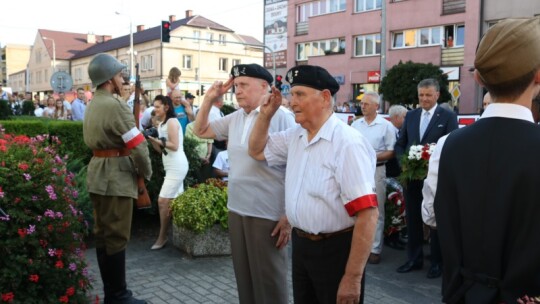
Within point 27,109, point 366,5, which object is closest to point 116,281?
point 27,109

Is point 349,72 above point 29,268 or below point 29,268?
above

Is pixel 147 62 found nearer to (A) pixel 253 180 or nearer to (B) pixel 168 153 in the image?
(B) pixel 168 153

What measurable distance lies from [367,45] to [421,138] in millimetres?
32198

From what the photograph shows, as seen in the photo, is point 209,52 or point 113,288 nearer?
point 113,288

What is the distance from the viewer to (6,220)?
3389 millimetres

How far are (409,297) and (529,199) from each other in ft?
11.9

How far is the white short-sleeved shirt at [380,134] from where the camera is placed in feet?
20.1

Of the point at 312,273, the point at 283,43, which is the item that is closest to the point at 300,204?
the point at 312,273

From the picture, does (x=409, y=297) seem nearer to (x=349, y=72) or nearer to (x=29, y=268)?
(x=29, y=268)

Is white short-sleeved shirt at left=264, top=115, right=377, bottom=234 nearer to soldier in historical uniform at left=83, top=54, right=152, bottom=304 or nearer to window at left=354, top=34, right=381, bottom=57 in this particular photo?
soldier in historical uniform at left=83, top=54, right=152, bottom=304

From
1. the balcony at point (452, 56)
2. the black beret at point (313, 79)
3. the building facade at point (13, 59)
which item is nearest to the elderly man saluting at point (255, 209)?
the black beret at point (313, 79)

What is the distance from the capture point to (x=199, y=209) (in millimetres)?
6074

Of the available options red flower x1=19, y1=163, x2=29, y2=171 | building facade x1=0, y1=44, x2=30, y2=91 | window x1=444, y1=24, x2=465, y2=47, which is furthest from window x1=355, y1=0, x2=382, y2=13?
building facade x1=0, y1=44, x2=30, y2=91

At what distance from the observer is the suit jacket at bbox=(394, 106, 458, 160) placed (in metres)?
5.66
